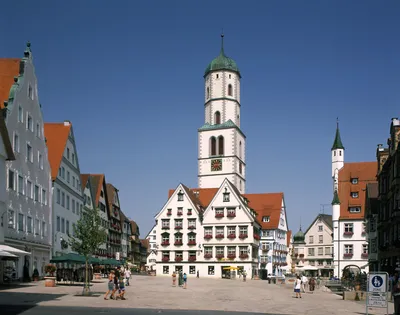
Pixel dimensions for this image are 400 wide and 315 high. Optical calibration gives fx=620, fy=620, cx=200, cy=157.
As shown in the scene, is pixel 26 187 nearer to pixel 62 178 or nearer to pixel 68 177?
pixel 62 178

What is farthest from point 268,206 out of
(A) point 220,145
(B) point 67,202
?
(B) point 67,202

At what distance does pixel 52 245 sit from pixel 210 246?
41006mm

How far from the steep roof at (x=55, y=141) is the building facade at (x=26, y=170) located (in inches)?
130

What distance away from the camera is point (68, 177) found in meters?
67.0

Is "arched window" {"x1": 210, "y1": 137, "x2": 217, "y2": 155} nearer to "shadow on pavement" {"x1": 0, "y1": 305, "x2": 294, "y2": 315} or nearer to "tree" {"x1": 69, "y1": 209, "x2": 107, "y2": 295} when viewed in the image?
"tree" {"x1": 69, "y1": 209, "x2": 107, "y2": 295}

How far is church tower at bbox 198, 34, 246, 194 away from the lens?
4818 inches

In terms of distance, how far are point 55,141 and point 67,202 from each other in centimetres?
722

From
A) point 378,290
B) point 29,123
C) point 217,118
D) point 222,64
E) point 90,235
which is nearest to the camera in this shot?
point 378,290

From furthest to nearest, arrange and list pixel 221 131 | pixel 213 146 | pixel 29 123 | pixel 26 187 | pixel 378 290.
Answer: pixel 213 146
pixel 221 131
pixel 29 123
pixel 26 187
pixel 378 290

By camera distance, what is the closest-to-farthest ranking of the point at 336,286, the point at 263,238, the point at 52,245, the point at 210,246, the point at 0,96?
1. the point at 0,96
2. the point at 52,245
3. the point at 336,286
4. the point at 210,246
5. the point at 263,238

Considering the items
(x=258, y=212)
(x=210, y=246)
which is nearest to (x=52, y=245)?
(x=210, y=246)

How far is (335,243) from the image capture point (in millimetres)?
90875

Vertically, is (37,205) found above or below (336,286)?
above

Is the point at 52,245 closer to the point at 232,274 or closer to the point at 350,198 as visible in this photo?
the point at 232,274
